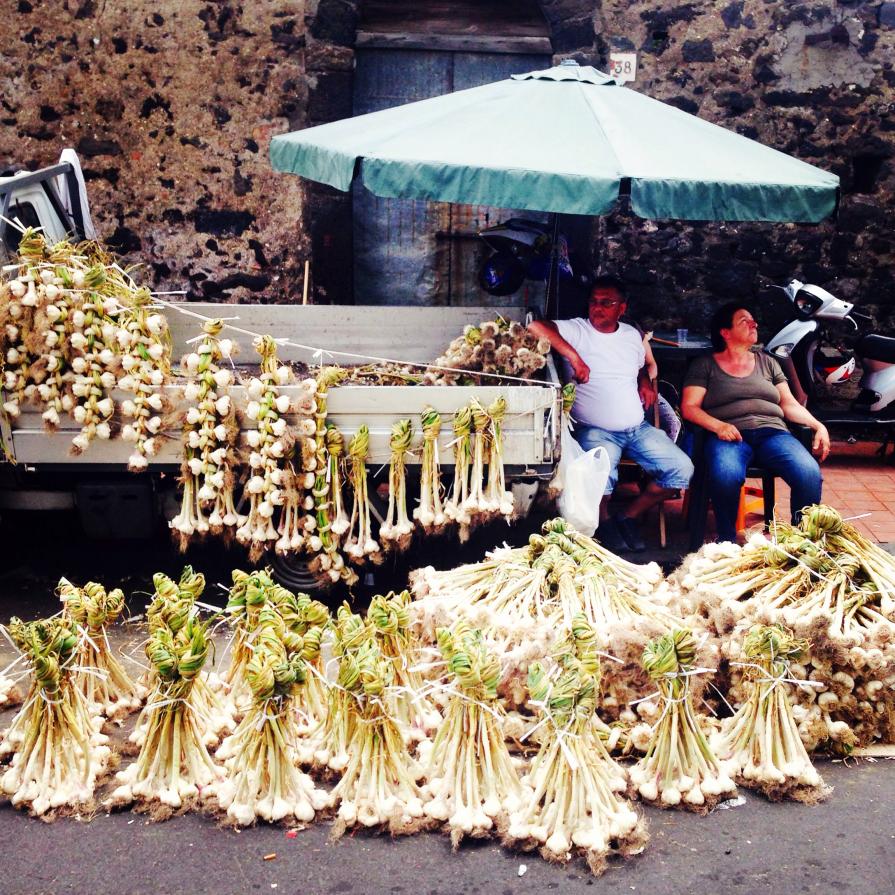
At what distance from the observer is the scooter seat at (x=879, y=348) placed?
26.5 feet

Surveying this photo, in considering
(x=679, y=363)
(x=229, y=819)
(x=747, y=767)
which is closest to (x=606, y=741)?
(x=747, y=767)

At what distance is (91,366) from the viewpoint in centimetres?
516

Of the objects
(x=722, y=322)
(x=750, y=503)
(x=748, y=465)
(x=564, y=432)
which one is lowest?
(x=750, y=503)

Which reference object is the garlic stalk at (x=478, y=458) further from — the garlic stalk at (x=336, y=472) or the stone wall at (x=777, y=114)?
the stone wall at (x=777, y=114)

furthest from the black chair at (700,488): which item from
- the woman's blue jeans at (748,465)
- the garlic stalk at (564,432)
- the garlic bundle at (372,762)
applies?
the garlic bundle at (372,762)

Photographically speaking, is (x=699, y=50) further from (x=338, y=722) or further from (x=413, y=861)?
(x=413, y=861)

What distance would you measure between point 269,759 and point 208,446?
1936 millimetres

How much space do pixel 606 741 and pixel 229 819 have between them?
4.66ft

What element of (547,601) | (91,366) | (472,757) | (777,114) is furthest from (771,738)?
(777,114)

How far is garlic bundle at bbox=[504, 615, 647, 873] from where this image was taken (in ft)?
11.3

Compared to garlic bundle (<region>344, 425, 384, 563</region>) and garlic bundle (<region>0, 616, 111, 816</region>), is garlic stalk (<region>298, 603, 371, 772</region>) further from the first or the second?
garlic bundle (<region>344, 425, 384, 563</region>)

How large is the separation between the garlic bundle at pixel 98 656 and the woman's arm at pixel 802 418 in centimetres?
405

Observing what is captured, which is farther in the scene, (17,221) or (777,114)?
(777,114)

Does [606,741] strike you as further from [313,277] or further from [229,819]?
[313,277]
